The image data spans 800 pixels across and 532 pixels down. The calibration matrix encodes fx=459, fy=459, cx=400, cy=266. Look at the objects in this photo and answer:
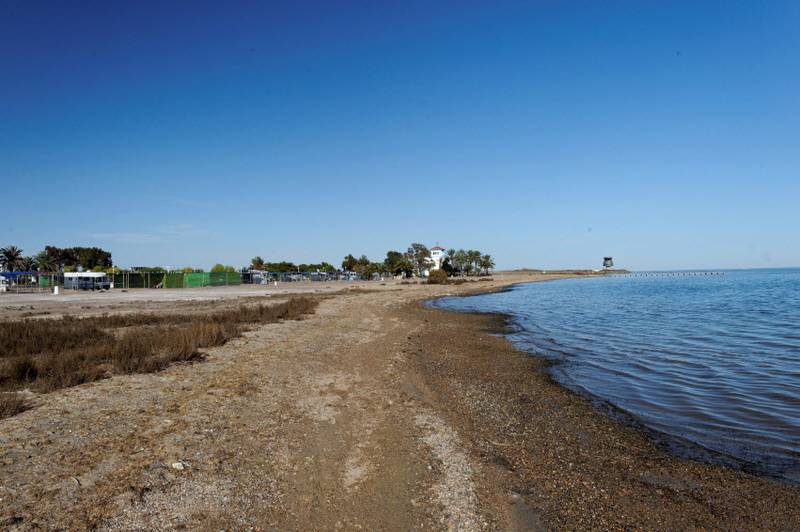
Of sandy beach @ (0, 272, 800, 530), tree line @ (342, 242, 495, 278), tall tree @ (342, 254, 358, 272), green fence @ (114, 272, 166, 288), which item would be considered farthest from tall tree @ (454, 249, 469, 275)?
sandy beach @ (0, 272, 800, 530)

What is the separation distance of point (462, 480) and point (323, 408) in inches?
146

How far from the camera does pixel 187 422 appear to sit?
7.58 metres

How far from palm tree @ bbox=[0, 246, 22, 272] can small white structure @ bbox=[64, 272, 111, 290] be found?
5974 centimetres

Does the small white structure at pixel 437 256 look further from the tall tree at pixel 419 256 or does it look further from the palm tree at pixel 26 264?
the palm tree at pixel 26 264

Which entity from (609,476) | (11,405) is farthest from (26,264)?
(609,476)

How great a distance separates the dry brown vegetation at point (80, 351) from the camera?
9.88 m

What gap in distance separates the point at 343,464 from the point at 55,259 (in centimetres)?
15722

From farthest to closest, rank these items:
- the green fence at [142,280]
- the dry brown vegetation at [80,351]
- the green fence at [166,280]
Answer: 1. the green fence at [142,280]
2. the green fence at [166,280]
3. the dry brown vegetation at [80,351]

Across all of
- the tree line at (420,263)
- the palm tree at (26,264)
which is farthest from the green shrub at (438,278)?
the palm tree at (26,264)

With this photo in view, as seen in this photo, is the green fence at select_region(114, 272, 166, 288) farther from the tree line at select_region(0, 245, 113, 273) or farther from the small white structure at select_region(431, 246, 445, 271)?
the small white structure at select_region(431, 246, 445, 271)

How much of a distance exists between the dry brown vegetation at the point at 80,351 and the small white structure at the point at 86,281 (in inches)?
2160

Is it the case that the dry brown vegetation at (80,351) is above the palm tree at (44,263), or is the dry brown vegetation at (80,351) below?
below

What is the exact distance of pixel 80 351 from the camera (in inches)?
503

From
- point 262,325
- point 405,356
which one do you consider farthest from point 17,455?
point 262,325
